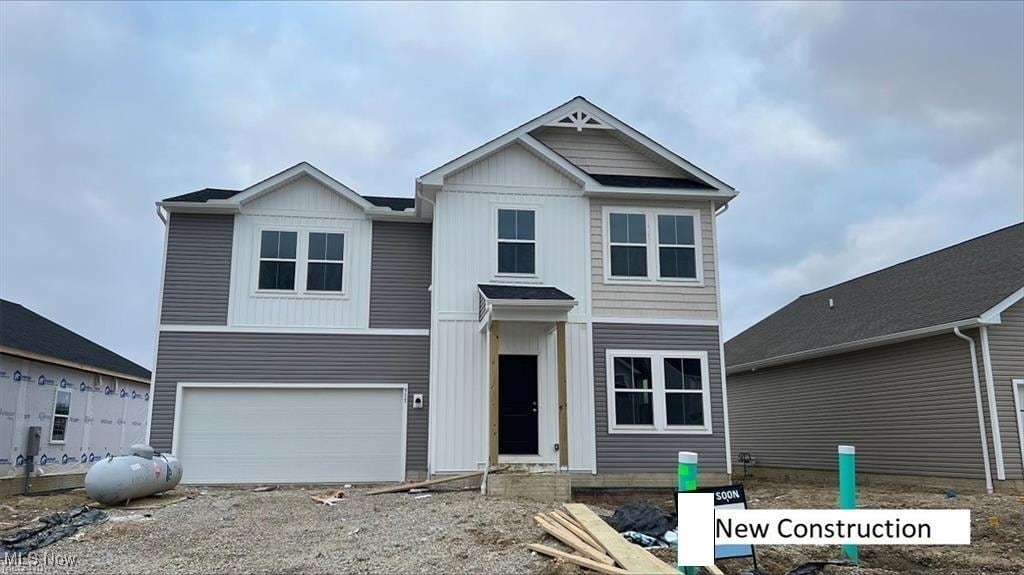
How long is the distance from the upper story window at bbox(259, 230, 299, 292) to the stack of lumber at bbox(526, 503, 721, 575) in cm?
805

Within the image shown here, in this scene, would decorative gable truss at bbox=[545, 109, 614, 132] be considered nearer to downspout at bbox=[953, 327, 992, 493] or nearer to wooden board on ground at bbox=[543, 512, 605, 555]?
downspout at bbox=[953, 327, 992, 493]

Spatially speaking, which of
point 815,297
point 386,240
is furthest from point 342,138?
point 815,297

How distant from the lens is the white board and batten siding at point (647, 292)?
13.2 metres

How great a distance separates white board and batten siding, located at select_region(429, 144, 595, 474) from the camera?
1227 cm

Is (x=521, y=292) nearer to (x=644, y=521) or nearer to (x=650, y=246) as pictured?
(x=650, y=246)

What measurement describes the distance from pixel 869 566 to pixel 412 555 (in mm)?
4587

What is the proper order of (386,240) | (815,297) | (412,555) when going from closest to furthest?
1. (412,555)
2. (386,240)
3. (815,297)

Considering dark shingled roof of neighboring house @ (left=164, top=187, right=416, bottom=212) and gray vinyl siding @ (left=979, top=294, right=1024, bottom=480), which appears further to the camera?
dark shingled roof of neighboring house @ (left=164, top=187, right=416, bottom=212)

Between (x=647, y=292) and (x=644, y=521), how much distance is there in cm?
608

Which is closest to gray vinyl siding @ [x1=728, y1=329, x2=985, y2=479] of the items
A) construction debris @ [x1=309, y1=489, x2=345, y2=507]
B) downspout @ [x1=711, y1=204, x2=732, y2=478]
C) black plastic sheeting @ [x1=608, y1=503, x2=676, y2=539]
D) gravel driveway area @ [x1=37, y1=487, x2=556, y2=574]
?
downspout @ [x1=711, y1=204, x2=732, y2=478]

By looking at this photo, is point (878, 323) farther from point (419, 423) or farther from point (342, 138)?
point (342, 138)

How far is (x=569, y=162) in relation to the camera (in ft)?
44.2

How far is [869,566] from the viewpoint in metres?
6.96

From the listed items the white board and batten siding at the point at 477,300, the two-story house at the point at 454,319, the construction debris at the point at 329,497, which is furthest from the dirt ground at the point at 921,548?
the construction debris at the point at 329,497
